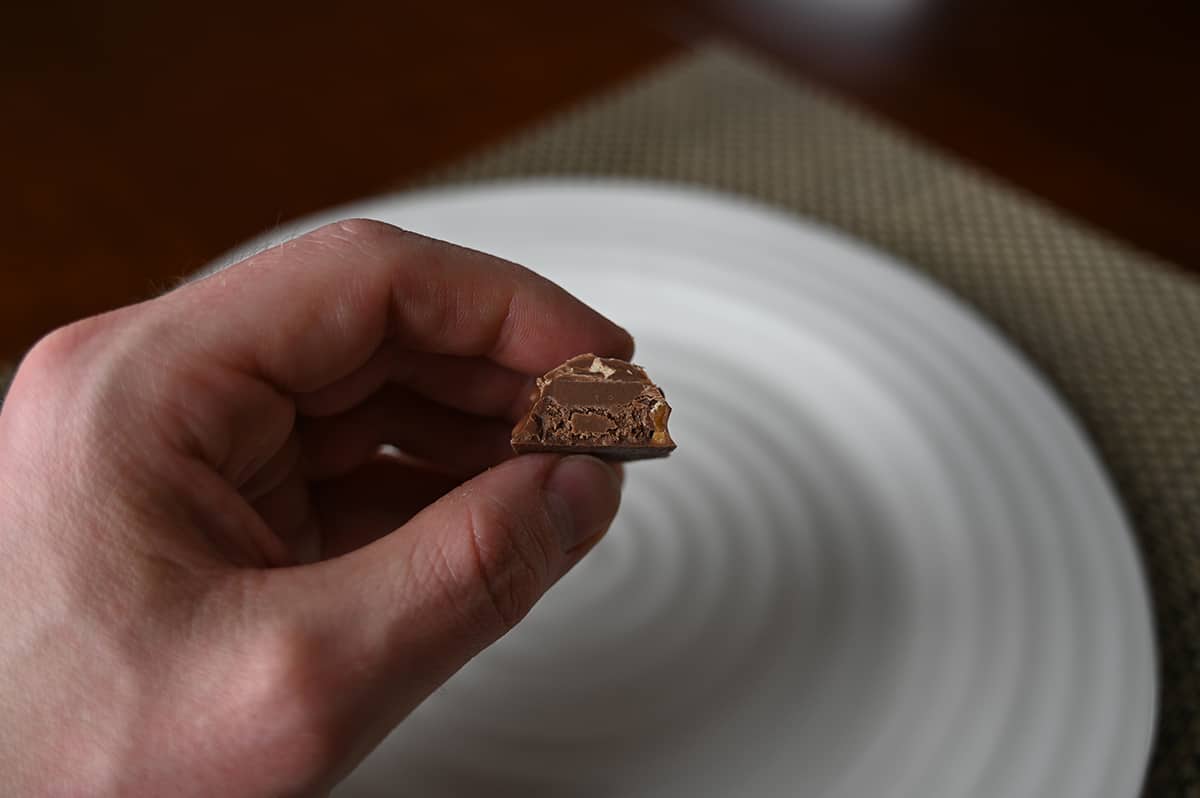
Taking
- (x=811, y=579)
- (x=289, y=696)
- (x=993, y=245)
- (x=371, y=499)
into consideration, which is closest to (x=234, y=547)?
(x=289, y=696)

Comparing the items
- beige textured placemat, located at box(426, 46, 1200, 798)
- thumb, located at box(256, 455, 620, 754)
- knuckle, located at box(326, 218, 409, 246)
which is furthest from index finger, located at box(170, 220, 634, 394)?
beige textured placemat, located at box(426, 46, 1200, 798)

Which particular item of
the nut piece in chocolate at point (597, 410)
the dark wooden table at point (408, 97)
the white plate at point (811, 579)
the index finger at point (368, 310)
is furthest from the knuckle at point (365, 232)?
the dark wooden table at point (408, 97)

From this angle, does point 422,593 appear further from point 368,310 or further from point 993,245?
point 993,245

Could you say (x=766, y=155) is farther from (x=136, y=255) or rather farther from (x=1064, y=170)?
(x=136, y=255)

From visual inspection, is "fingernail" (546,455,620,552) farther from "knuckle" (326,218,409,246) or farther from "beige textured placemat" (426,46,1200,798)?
"beige textured placemat" (426,46,1200,798)

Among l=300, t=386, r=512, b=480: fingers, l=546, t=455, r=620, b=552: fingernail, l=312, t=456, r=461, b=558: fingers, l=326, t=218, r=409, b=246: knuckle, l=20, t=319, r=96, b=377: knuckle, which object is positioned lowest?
l=312, t=456, r=461, b=558: fingers

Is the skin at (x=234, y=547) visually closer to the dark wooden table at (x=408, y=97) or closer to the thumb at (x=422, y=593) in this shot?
the thumb at (x=422, y=593)

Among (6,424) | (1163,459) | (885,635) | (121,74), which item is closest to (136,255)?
(121,74)
